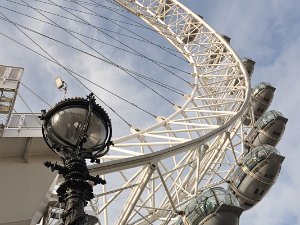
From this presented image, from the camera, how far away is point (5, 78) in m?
10.6

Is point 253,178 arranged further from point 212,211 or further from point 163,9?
point 163,9

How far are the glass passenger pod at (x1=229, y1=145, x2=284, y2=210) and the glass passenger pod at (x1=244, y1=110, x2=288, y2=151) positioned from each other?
13.0ft

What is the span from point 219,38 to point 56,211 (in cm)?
1920

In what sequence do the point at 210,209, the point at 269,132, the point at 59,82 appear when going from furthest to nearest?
1. the point at 269,132
2. the point at 210,209
3. the point at 59,82

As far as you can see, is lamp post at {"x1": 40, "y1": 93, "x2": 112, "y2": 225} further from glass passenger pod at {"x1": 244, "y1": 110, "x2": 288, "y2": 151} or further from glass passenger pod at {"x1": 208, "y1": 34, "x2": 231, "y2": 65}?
glass passenger pod at {"x1": 208, "y1": 34, "x2": 231, "y2": 65}

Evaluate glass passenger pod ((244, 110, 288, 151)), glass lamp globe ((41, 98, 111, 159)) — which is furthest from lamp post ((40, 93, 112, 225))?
glass passenger pod ((244, 110, 288, 151))

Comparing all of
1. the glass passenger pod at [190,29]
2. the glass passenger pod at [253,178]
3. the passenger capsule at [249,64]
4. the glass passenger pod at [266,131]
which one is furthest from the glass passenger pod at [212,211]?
the passenger capsule at [249,64]

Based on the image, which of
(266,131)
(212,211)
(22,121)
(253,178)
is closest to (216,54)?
(266,131)

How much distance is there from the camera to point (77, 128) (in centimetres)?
561

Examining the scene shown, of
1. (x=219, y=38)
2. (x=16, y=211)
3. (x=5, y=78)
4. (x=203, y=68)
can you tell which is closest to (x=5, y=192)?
(x=16, y=211)

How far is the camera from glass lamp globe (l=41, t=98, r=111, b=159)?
5590mm

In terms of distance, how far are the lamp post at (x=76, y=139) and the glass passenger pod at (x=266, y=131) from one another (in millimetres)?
21326

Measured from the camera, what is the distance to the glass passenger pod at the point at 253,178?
21.9 metres

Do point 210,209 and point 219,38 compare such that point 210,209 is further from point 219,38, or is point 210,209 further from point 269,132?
point 219,38
